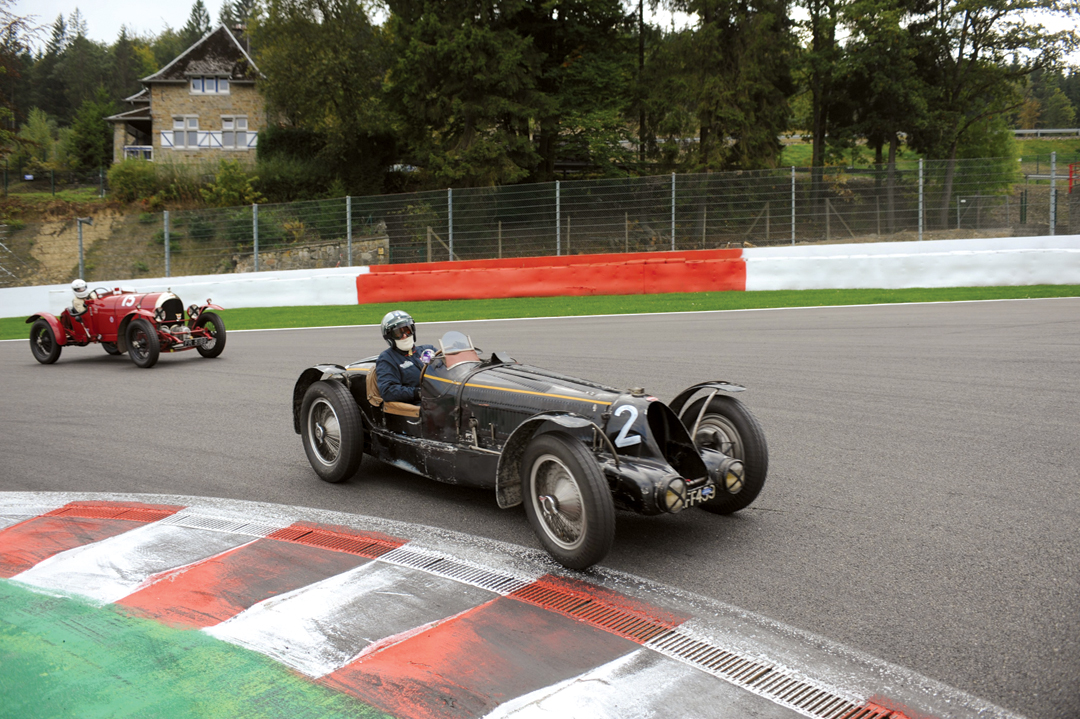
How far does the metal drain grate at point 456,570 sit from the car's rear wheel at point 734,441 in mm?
1254

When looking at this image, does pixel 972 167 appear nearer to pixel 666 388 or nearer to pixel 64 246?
pixel 666 388

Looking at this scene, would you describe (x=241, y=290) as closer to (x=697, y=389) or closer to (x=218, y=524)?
(x=218, y=524)

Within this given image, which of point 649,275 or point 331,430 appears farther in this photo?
point 649,275

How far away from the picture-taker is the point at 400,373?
5707mm

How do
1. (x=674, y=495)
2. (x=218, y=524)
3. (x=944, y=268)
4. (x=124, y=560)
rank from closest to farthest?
(x=674, y=495) < (x=124, y=560) < (x=218, y=524) < (x=944, y=268)

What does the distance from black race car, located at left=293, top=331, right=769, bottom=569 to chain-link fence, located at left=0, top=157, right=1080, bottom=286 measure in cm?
1497

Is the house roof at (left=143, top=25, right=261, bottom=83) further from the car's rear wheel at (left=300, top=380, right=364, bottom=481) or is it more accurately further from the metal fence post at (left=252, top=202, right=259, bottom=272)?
the car's rear wheel at (left=300, top=380, right=364, bottom=481)

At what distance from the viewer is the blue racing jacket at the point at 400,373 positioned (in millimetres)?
5578

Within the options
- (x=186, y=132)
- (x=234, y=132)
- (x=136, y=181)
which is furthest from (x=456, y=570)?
(x=186, y=132)

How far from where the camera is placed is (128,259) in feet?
74.4

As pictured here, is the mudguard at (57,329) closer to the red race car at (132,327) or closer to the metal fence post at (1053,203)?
the red race car at (132,327)

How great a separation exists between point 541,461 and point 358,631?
1225mm

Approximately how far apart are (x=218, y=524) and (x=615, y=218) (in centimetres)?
1673

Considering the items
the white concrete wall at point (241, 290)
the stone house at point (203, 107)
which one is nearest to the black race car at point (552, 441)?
the white concrete wall at point (241, 290)
